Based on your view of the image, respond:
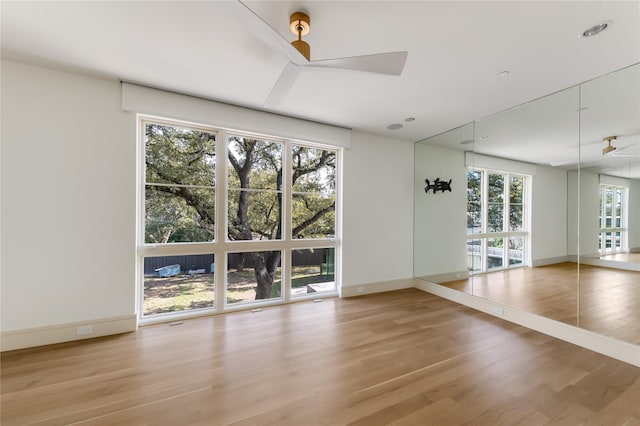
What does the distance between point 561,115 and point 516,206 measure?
1.23 m

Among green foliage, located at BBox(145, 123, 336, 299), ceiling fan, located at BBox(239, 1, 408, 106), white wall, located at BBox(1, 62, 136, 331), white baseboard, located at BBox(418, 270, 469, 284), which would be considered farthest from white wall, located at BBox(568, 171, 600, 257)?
white wall, located at BBox(1, 62, 136, 331)

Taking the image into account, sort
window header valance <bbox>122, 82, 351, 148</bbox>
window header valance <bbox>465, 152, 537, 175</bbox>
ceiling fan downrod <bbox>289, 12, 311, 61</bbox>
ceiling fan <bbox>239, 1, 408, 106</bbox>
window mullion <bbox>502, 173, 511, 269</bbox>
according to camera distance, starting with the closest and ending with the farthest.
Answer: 1. ceiling fan <bbox>239, 1, 408, 106</bbox>
2. ceiling fan downrod <bbox>289, 12, 311, 61</bbox>
3. window header valance <bbox>122, 82, 351, 148</bbox>
4. window header valance <bbox>465, 152, 537, 175</bbox>
5. window mullion <bbox>502, 173, 511, 269</bbox>

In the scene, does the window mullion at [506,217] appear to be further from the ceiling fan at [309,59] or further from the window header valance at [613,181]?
the ceiling fan at [309,59]

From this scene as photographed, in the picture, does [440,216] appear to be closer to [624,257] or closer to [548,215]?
[548,215]

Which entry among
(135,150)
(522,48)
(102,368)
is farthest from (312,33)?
(102,368)

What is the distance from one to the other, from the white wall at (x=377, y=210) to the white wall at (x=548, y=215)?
1.87 m

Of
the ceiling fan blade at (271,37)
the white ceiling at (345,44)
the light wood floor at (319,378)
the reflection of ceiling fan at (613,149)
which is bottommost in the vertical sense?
the light wood floor at (319,378)

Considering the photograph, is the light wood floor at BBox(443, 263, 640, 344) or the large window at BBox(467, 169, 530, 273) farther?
the large window at BBox(467, 169, 530, 273)

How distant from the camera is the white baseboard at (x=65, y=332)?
7.70 feet

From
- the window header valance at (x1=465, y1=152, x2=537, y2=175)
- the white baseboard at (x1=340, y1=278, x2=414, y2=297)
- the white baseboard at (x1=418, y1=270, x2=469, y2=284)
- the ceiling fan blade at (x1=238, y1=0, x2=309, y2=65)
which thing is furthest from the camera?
the white baseboard at (x1=340, y1=278, x2=414, y2=297)

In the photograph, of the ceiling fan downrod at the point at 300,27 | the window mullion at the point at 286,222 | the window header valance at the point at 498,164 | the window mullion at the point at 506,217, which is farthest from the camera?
the window mullion at the point at 286,222

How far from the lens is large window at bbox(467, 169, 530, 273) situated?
11.2ft

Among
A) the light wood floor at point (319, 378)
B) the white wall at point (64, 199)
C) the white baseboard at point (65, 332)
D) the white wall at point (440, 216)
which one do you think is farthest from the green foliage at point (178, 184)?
the white wall at point (440, 216)

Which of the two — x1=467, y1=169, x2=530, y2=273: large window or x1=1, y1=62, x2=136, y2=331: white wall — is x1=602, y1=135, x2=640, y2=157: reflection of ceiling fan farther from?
x1=1, y1=62, x2=136, y2=331: white wall
